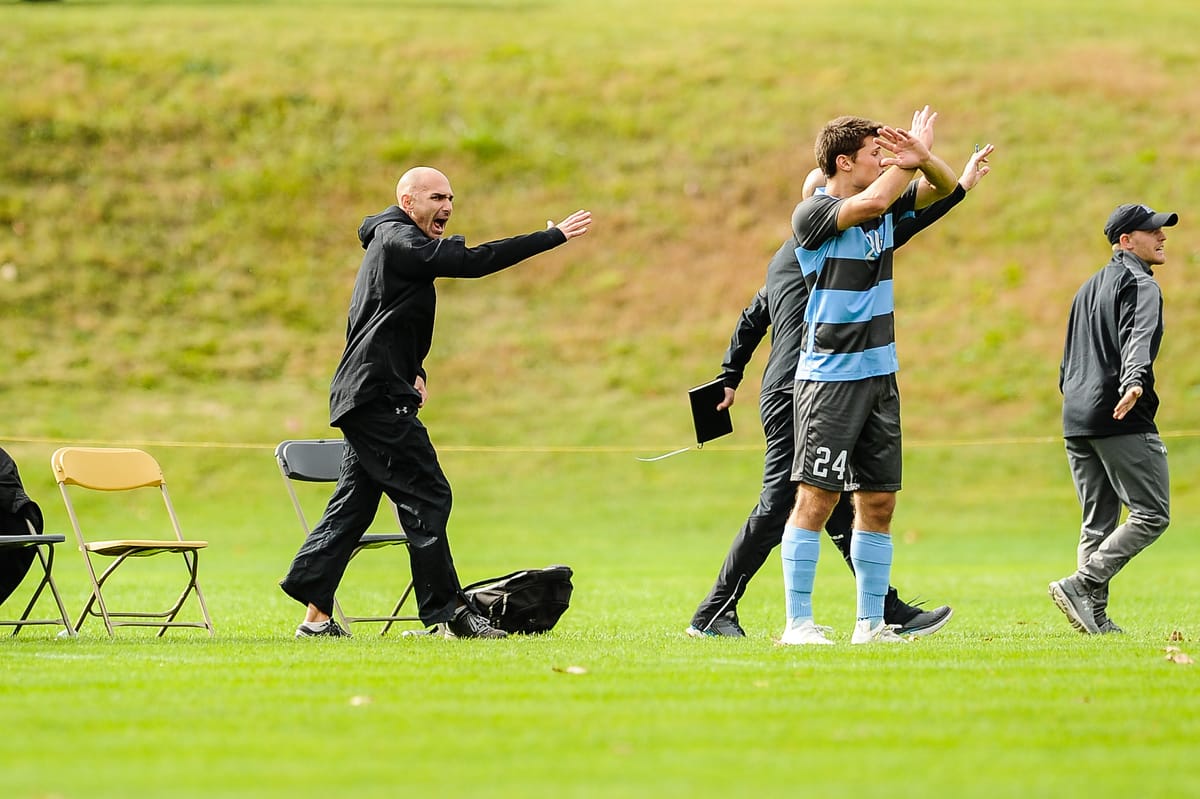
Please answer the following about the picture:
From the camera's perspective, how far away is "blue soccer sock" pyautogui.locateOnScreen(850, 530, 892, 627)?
25.2 ft

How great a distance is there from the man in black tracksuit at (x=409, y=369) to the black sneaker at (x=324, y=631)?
53 cm

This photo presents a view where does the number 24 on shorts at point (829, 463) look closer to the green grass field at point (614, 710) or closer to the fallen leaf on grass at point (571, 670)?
the green grass field at point (614, 710)

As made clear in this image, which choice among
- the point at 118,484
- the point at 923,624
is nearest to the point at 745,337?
the point at 923,624

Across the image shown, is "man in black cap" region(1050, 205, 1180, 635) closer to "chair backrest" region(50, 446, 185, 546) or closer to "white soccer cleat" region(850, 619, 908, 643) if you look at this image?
"white soccer cleat" region(850, 619, 908, 643)

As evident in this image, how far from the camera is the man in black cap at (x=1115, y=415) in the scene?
8.62 m

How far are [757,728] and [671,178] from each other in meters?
28.7

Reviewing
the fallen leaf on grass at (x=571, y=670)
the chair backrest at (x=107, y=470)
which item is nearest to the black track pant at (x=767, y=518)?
the fallen leaf on grass at (x=571, y=670)

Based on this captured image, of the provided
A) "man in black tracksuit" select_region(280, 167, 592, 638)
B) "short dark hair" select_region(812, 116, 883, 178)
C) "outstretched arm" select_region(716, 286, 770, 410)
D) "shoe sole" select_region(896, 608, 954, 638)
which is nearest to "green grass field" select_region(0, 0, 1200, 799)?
"man in black tracksuit" select_region(280, 167, 592, 638)

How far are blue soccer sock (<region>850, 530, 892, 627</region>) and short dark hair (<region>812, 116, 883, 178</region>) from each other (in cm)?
157

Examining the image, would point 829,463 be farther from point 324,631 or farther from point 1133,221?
point 324,631

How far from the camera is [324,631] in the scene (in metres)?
8.62

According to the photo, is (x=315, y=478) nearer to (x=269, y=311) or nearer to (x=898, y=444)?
(x=898, y=444)

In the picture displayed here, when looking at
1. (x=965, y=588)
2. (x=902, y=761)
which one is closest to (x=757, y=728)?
(x=902, y=761)

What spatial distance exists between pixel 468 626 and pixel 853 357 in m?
2.20
